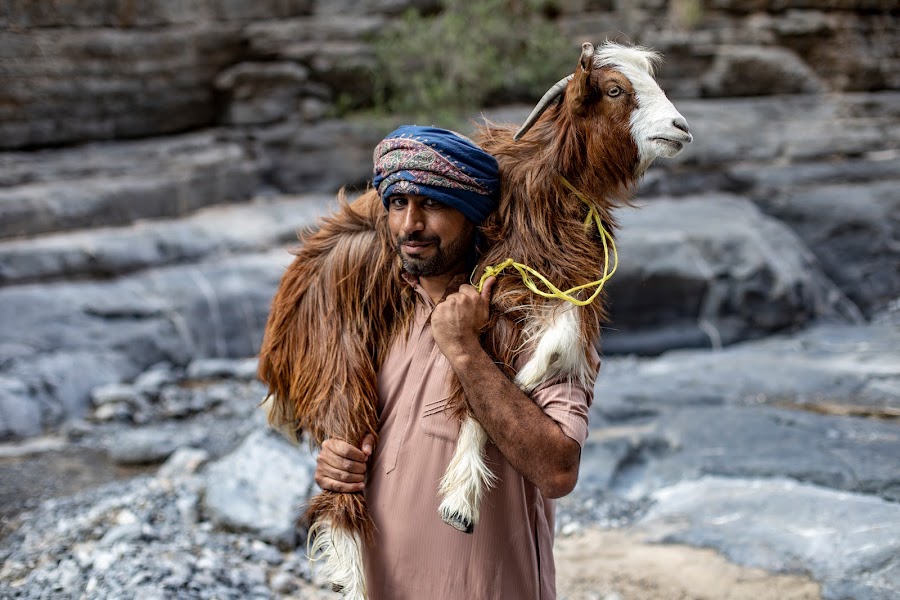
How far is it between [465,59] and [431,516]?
8.41 metres

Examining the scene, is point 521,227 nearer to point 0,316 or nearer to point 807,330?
point 0,316

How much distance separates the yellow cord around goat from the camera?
196 centimetres

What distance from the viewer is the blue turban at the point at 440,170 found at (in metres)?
1.98

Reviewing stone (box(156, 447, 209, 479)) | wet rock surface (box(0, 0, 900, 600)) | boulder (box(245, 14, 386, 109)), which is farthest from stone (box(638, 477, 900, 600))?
boulder (box(245, 14, 386, 109))

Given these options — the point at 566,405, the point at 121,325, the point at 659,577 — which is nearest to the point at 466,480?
the point at 566,405

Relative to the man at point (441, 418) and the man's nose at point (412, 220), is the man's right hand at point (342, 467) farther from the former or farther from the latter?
the man's nose at point (412, 220)

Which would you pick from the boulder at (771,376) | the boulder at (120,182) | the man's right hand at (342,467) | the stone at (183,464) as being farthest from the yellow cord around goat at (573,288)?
the boulder at (120,182)

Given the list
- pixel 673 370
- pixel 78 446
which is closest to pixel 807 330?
pixel 673 370

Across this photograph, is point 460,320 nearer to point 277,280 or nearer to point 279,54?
point 277,280

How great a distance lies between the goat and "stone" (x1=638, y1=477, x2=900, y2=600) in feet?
7.47

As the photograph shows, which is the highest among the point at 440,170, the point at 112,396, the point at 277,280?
the point at 440,170

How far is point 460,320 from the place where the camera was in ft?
6.42

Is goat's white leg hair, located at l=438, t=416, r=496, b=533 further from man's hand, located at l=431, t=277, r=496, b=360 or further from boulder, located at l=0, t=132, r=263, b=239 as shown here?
boulder, located at l=0, t=132, r=263, b=239

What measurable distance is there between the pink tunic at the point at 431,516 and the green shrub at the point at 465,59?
7.81 m
